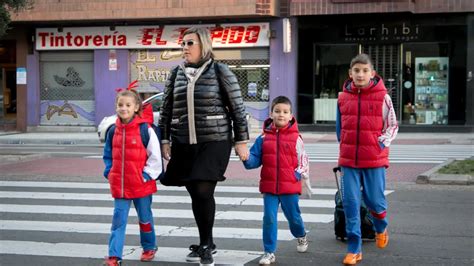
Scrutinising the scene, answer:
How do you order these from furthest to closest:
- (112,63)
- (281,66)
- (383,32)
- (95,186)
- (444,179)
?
1. (112,63)
2. (281,66)
3. (383,32)
4. (95,186)
5. (444,179)

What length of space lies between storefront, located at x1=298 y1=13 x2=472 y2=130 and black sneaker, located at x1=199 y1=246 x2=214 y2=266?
62.0 feet

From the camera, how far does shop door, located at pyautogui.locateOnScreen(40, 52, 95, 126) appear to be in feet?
88.9

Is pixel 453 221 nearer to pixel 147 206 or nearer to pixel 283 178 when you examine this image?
pixel 283 178

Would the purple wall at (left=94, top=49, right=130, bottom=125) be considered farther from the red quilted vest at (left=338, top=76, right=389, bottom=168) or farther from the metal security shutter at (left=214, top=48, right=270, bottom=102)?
the red quilted vest at (left=338, top=76, right=389, bottom=168)

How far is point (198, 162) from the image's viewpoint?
5.88 meters

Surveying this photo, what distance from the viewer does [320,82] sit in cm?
2467

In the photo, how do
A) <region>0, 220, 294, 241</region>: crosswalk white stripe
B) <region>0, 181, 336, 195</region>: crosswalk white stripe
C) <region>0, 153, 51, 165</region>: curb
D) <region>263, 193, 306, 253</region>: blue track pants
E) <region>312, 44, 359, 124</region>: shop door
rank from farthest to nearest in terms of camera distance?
1. <region>312, 44, 359, 124</region>: shop door
2. <region>0, 153, 51, 165</region>: curb
3. <region>0, 181, 336, 195</region>: crosswalk white stripe
4. <region>0, 220, 294, 241</region>: crosswalk white stripe
5. <region>263, 193, 306, 253</region>: blue track pants

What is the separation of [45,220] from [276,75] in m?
16.7

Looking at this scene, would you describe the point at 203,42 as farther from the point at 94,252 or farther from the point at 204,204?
the point at 94,252

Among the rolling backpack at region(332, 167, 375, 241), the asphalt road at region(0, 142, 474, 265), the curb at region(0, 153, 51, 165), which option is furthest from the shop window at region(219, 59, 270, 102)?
the rolling backpack at region(332, 167, 375, 241)

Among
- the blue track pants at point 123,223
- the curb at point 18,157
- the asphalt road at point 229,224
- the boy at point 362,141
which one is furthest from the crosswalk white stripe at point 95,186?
the blue track pants at point 123,223

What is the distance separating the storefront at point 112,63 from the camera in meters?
25.1

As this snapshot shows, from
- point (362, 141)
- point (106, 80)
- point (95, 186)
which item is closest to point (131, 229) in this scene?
point (362, 141)

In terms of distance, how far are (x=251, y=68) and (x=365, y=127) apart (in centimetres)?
1906
